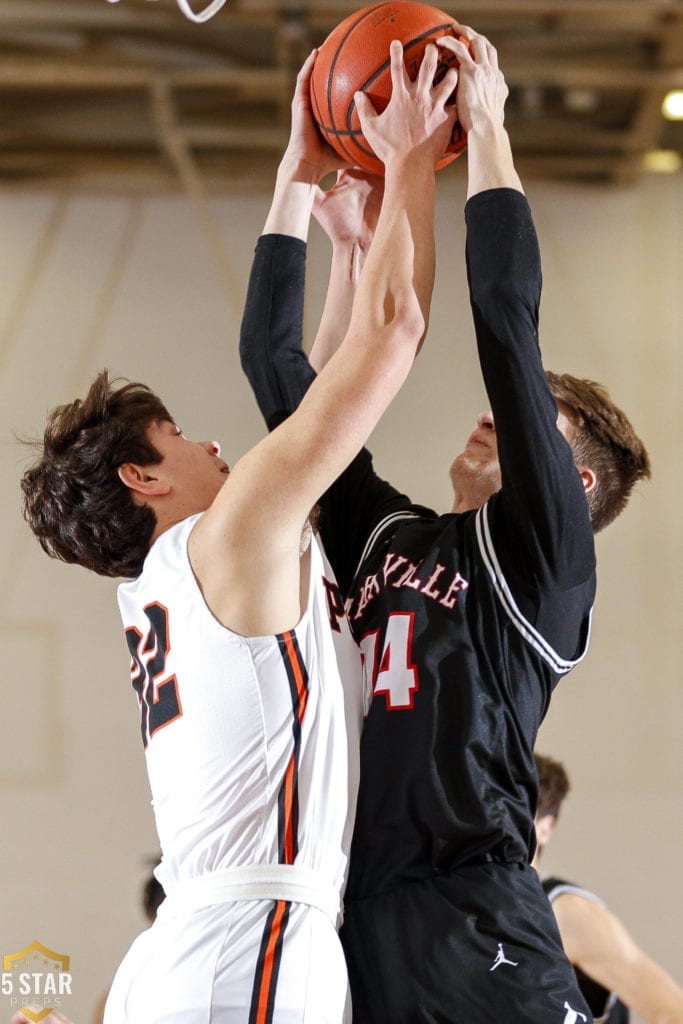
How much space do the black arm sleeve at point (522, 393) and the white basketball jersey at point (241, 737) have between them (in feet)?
1.18

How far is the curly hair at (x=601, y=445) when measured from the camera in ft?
7.59

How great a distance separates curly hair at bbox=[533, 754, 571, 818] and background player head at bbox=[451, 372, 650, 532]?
1.52 m

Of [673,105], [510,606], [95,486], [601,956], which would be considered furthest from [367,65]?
[673,105]

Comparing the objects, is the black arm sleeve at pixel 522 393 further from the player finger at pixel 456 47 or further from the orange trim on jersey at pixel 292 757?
the orange trim on jersey at pixel 292 757

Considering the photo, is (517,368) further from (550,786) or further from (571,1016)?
(550,786)

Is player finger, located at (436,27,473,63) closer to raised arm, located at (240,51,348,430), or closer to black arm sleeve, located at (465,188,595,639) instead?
black arm sleeve, located at (465,188,595,639)

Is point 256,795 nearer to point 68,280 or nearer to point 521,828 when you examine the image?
point 521,828

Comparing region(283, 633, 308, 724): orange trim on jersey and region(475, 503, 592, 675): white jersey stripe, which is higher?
region(475, 503, 592, 675): white jersey stripe

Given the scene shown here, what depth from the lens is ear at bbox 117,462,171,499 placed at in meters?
1.97

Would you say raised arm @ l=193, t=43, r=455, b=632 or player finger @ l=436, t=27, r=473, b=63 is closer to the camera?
raised arm @ l=193, t=43, r=455, b=632

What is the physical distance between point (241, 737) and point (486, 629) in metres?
0.48

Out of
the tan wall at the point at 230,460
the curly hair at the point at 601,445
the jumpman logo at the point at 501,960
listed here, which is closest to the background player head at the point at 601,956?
the curly hair at the point at 601,445

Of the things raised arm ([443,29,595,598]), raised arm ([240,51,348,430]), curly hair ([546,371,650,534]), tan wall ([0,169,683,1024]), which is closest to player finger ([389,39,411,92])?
raised arm ([443,29,595,598])

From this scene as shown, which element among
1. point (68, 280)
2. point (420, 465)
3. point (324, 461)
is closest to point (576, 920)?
point (324, 461)
